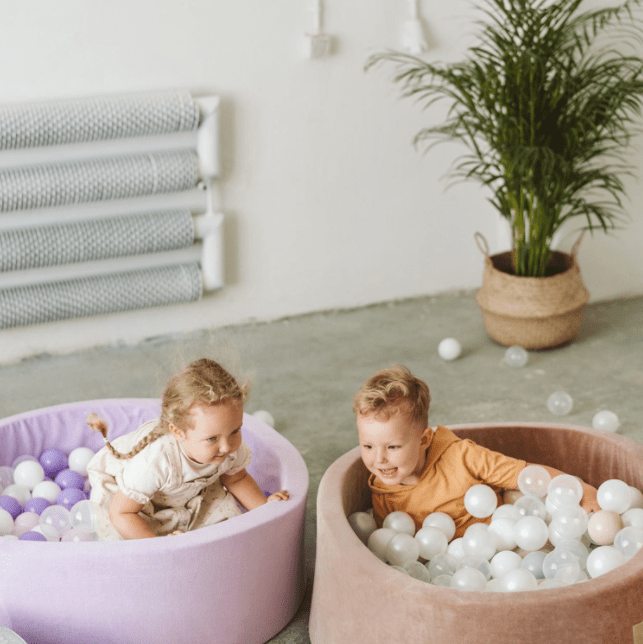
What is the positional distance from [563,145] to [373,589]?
79.1 inches

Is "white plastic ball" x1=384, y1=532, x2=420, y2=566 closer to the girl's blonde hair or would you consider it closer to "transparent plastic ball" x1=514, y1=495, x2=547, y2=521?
"transparent plastic ball" x1=514, y1=495, x2=547, y2=521

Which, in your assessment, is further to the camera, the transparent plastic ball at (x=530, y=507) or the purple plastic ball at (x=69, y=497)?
the purple plastic ball at (x=69, y=497)

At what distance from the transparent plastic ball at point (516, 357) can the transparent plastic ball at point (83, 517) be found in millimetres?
1698

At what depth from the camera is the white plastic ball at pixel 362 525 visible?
1.88 m

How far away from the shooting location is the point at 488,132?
3068 mm

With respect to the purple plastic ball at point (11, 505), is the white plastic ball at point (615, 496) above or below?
above

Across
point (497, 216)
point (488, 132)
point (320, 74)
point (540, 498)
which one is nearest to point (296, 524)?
point (540, 498)

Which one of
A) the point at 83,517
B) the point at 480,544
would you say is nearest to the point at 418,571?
the point at 480,544

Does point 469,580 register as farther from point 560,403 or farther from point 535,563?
point 560,403

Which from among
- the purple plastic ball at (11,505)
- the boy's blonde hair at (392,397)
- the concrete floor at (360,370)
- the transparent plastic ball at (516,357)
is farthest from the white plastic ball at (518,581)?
the transparent plastic ball at (516,357)

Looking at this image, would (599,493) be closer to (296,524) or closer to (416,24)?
(296,524)

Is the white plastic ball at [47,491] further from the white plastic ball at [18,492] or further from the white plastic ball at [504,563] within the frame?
the white plastic ball at [504,563]

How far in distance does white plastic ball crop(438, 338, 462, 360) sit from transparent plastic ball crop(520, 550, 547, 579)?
149 cm

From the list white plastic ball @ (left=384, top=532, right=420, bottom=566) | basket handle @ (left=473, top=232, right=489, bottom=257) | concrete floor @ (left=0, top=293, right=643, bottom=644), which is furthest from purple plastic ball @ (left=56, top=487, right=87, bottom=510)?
basket handle @ (left=473, top=232, right=489, bottom=257)
